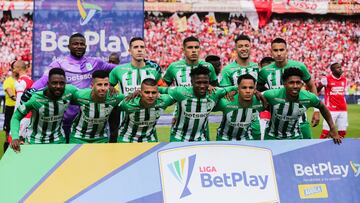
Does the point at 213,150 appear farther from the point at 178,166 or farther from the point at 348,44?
the point at 348,44

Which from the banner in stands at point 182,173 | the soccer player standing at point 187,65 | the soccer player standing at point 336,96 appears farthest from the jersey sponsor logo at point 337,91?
the banner in stands at point 182,173

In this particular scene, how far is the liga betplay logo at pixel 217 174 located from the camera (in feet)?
14.7

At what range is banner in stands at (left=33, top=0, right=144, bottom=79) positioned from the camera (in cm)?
830

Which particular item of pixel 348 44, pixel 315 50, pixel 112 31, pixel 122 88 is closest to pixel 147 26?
pixel 315 50

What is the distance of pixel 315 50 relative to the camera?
30.8m

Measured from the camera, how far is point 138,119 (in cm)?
541

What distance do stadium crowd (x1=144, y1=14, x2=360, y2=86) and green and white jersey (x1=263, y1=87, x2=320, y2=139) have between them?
2357 centimetres

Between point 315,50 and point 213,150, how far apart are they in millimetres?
27603

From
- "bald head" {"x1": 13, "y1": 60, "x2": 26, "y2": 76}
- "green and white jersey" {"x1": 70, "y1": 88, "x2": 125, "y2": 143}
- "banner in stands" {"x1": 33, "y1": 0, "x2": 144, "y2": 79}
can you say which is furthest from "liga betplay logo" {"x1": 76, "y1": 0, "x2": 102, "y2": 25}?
"green and white jersey" {"x1": 70, "y1": 88, "x2": 125, "y2": 143}

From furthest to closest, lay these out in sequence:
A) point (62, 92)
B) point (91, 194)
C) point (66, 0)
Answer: point (66, 0)
point (62, 92)
point (91, 194)

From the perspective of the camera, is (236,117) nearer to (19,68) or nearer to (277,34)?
(19,68)

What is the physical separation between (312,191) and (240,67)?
2214 mm

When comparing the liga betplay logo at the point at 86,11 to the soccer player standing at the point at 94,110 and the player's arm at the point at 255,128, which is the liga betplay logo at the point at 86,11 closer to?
the soccer player standing at the point at 94,110

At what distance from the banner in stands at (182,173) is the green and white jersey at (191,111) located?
83 cm
